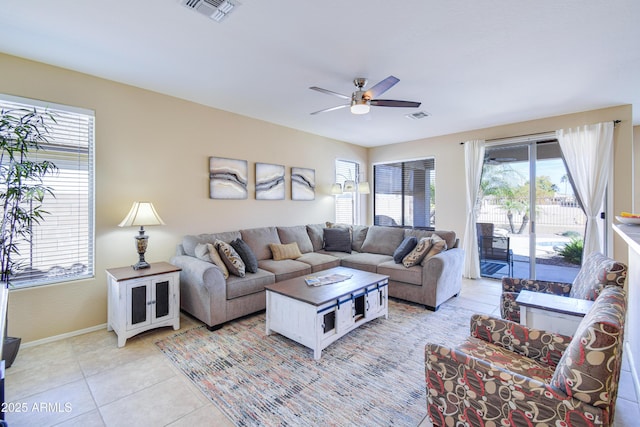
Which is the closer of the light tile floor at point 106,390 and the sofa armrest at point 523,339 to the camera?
the sofa armrest at point 523,339

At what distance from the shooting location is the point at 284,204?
199 inches

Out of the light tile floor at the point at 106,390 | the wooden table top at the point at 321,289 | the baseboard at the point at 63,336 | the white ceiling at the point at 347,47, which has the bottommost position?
the light tile floor at the point at 106,390

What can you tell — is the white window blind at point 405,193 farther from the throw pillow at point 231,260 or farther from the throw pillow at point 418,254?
the throw pillow at point 231,260

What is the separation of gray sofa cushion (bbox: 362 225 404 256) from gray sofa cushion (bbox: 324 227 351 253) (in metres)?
0.31

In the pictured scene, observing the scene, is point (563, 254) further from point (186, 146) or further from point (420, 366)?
point (186, 146)

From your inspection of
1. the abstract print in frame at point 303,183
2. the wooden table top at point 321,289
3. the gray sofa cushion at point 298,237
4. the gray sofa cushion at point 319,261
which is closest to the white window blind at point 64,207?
the wooden table top at point 321,289

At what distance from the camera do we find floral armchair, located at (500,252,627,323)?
1770mm

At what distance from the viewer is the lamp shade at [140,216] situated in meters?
2.97

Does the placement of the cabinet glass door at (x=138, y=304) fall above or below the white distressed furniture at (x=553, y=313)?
below

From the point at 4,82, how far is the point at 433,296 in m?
4.93

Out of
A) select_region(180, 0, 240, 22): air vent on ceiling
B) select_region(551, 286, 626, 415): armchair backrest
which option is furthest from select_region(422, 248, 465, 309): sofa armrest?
select_region(180, 0, 240, 22): air vent on ceiling

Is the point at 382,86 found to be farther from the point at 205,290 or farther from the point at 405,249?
the point at 205,290

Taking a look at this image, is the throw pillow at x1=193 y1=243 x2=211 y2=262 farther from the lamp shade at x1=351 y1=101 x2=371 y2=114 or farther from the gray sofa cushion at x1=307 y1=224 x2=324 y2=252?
the lamp shade at x1=351 y1=101 x2=371 y2=114

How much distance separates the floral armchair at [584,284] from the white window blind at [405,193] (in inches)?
131
